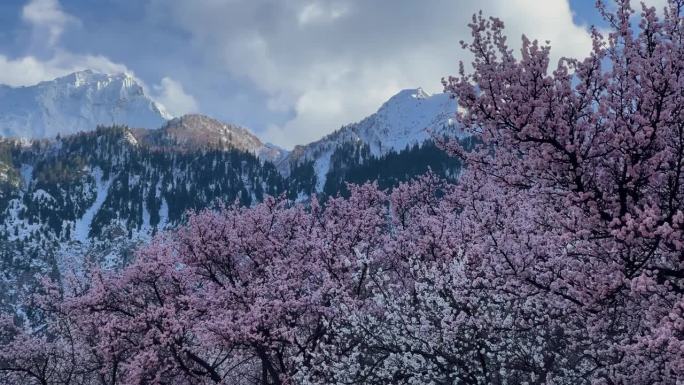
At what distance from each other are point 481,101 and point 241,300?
12574 mm

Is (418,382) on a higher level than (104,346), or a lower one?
lower

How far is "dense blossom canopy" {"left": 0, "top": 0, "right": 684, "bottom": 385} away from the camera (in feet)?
29.2

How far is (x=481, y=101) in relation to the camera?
973 centimetres

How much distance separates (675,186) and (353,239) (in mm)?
15420

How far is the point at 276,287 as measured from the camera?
62.3 ft

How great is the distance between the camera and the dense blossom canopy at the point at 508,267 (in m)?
8.89

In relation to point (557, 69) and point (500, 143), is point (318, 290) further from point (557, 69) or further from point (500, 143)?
point (557, 69)

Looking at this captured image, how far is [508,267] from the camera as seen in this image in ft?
37.1

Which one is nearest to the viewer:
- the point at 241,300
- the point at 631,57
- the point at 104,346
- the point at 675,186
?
the point at 675,186

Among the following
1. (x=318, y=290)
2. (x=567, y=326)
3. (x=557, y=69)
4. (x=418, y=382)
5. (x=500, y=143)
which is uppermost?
(x=557, y=69)

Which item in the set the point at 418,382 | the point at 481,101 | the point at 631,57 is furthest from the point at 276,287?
the point at 631,57

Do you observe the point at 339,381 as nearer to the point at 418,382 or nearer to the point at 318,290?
the point at 418,382

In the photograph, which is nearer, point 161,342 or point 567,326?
point 567,326

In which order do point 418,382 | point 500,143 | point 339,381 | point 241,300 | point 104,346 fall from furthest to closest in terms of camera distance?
point 104,346
point 241,300
point 339,381
point 418,382
point 500,143
